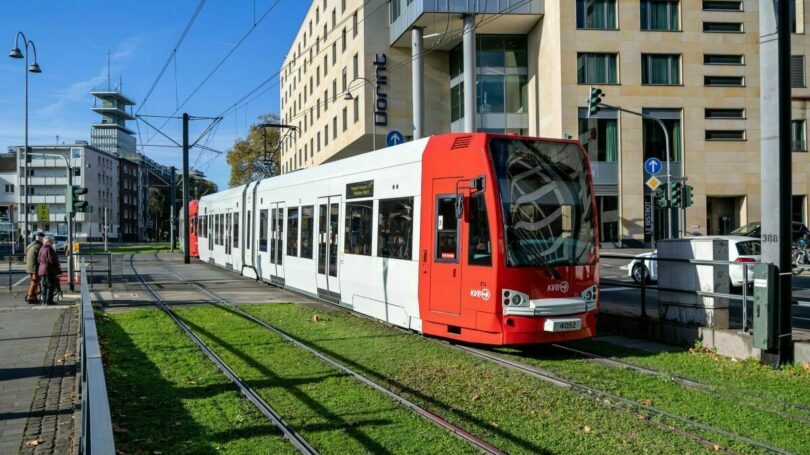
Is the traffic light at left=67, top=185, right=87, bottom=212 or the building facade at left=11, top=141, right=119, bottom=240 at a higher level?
the building facade at left=11, top=141, right=119, bottom=240

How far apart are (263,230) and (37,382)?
507 inches

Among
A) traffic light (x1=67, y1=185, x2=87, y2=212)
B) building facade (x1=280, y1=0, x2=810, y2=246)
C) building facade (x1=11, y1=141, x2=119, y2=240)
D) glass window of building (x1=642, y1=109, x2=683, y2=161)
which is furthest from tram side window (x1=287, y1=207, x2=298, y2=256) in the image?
building facade (x1=11, y1=141, x2=119, y2=240)

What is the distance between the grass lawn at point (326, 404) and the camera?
5695 mm

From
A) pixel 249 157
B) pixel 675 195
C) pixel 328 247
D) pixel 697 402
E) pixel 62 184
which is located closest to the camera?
pixel 697 402

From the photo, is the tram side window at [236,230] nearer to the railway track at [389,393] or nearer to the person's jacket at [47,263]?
the person's jacket at [47,263]

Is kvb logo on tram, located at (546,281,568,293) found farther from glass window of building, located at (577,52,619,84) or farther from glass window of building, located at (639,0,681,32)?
glass window of building, located at (639,0,681,32)

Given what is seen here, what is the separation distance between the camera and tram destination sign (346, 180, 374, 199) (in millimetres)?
12516

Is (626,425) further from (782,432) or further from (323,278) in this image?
(323,278)

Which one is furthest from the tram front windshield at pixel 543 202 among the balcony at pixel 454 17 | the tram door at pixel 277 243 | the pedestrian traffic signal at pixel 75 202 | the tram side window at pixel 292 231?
the balcony at pixel 454 17

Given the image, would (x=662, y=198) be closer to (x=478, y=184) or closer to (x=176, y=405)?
(x=478, y=184)

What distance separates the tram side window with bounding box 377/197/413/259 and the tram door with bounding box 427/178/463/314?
740 millimetres

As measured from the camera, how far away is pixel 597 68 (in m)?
39.9

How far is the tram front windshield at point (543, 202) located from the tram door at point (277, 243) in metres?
10.1

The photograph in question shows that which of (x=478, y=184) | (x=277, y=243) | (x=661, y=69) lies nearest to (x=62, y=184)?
(x=661, y=69)
